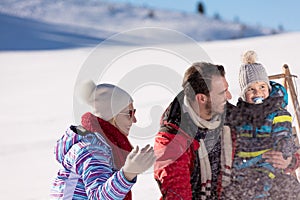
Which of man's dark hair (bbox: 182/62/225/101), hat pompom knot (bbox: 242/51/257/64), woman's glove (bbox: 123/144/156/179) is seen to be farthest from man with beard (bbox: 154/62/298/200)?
hat pompom knot (bbox: 242/51/257/64)

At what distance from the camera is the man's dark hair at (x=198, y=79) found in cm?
229

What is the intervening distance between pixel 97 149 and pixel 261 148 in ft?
2.77

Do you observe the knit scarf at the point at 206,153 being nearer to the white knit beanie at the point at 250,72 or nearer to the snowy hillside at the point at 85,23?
the white knit beanie at the point at 250,72

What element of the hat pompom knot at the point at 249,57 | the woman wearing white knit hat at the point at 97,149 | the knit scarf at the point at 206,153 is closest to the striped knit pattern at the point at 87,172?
the woman wearing white knit hat at the point at 97,149

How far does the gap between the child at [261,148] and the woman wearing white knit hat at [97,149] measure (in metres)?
0.56

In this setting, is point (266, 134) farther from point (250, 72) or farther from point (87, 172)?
point (87, 172)

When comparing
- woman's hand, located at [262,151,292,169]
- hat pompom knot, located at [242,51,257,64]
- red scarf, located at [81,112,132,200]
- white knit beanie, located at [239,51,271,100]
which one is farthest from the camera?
hat pompom knot, located at [242,51,257,64]

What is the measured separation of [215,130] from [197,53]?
36cm

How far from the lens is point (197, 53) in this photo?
2266mm

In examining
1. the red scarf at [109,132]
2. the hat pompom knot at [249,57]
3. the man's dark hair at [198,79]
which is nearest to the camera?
the red scarf at [109,132]

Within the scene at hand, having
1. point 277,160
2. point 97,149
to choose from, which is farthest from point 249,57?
point 97,149

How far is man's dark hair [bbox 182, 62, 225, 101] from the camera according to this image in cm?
229

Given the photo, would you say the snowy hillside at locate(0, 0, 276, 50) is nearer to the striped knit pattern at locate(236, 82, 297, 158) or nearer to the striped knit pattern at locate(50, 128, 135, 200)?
the striped knit pattern at locate(236, 82, 297, 158)

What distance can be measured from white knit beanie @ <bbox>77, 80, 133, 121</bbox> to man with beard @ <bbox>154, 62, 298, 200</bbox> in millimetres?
221
